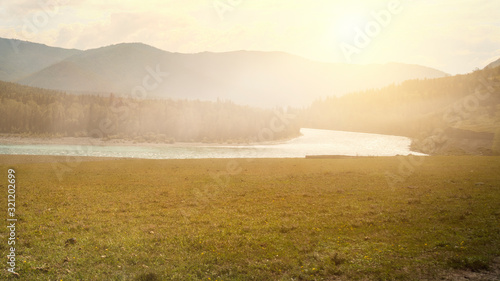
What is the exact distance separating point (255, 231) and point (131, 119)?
15982 centimetres

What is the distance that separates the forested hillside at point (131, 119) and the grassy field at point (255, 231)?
119 metres

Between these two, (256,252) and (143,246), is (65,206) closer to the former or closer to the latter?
(143,246)

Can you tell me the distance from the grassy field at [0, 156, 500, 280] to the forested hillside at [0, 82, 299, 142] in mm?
119372

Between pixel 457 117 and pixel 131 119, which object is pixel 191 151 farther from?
pixel 457 117

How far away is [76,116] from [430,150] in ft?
526

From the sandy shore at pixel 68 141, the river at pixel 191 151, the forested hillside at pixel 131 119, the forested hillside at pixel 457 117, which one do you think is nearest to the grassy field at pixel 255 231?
the river at pixel 191 151

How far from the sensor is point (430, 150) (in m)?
104

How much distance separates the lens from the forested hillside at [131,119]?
13775 centimetres

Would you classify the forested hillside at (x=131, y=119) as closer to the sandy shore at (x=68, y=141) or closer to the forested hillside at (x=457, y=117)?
the sandy shore at (x=68, y=141)

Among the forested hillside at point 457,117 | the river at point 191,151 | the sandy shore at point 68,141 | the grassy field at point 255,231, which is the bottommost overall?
the grassy field at point 255,231

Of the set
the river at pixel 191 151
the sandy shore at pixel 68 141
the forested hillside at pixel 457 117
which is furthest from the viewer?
the sandy shore at pixel 68 141

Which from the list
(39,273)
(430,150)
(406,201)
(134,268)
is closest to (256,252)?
(134,268)

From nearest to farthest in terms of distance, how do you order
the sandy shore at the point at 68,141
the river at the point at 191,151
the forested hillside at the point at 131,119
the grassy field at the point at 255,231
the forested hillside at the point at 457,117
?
the grassy field at the point at 255,231, the river at the point at 191,151, the forested hillside at the point at 457,117, the sandy shore at the point at 68,141, the forested hillside at the point at 131,119

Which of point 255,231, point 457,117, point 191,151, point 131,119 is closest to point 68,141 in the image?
point 131,119
